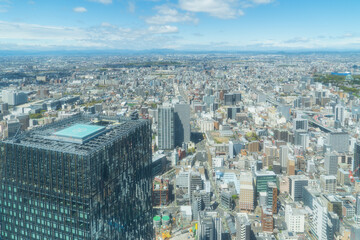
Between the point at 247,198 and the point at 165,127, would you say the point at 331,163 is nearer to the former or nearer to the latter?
the point at 247,198

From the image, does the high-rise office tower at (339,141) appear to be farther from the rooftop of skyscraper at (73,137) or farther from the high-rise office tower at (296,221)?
the rooftop of skyscraper at (73,137)

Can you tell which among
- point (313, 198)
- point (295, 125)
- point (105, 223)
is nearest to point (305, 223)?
point (313, 198)

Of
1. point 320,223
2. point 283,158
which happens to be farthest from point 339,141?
point 320,223

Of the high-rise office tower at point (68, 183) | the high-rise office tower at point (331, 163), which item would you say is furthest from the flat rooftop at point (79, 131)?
the high-rise office tower at point (331, 163)

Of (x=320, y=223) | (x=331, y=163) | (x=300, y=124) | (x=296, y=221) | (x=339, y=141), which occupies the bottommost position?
(x=296, y=221)

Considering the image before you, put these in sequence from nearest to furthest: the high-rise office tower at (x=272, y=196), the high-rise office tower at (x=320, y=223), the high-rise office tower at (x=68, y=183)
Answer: the high-rise office tower at (x=68, y=183) < the high-rise office tower at (x=320, y=223) < the high-rise office tower at (x=272, y=196)

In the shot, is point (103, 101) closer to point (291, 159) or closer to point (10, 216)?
point (291, 159)

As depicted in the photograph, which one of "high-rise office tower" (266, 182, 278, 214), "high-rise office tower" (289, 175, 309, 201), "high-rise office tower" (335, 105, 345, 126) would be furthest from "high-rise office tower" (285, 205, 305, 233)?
"high-rise office tower" (335, 105, 345, 126)
